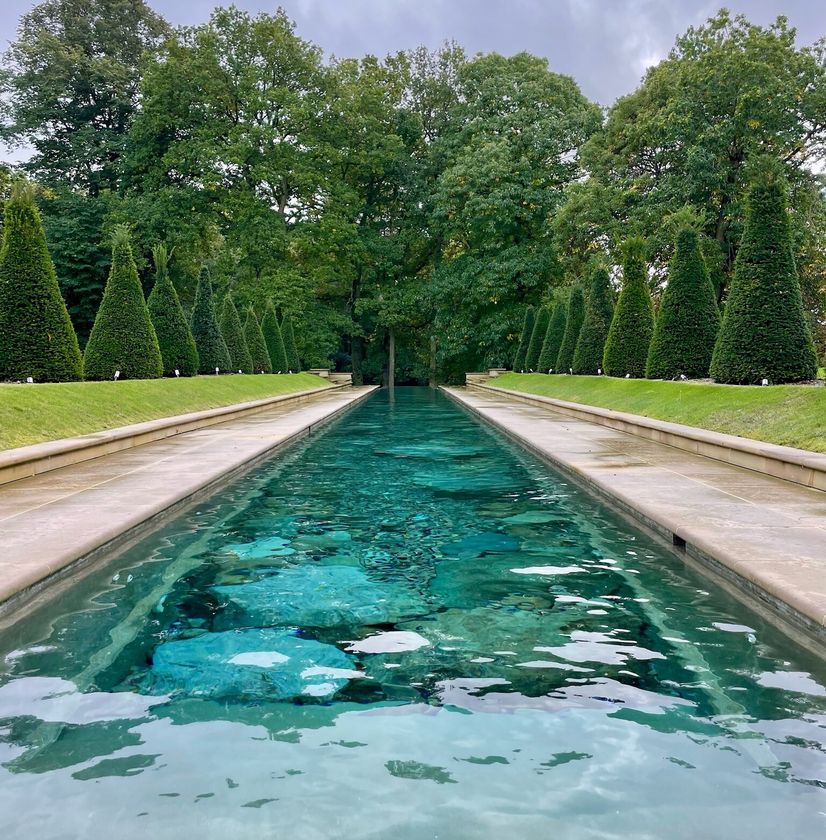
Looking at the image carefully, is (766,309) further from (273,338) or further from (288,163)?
(288,163)

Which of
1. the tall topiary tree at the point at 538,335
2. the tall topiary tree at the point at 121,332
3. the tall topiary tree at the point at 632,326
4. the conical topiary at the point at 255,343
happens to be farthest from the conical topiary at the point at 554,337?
the tall topiary tree at the point at 121,332

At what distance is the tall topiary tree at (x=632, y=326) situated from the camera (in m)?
22.6

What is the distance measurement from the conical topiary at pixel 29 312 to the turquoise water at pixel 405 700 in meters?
10.9

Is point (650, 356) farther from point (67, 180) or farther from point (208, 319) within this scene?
point (67, 180)

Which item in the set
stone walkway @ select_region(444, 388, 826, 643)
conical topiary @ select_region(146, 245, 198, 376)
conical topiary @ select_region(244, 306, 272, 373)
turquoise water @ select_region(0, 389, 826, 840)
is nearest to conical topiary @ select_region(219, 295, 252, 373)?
conical topiary @ select_region(244, 306, 272, 373)

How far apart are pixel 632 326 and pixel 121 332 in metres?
14.7

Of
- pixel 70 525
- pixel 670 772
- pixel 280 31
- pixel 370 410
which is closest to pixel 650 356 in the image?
pixel 370 410

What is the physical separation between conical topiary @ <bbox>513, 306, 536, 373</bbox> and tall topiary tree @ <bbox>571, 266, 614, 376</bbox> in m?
11.7

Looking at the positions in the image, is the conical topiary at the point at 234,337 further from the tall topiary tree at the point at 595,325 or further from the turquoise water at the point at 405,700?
the turquoise water at the point at 405,700

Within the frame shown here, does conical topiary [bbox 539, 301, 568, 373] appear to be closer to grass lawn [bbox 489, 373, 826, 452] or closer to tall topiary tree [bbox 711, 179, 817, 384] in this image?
grass lawn [bbox 489, 373, 826, 452]

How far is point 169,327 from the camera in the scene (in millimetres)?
23516

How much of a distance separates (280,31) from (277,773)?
44249 millimetres

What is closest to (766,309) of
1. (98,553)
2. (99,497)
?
(99,497)

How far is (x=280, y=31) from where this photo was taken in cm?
4038
